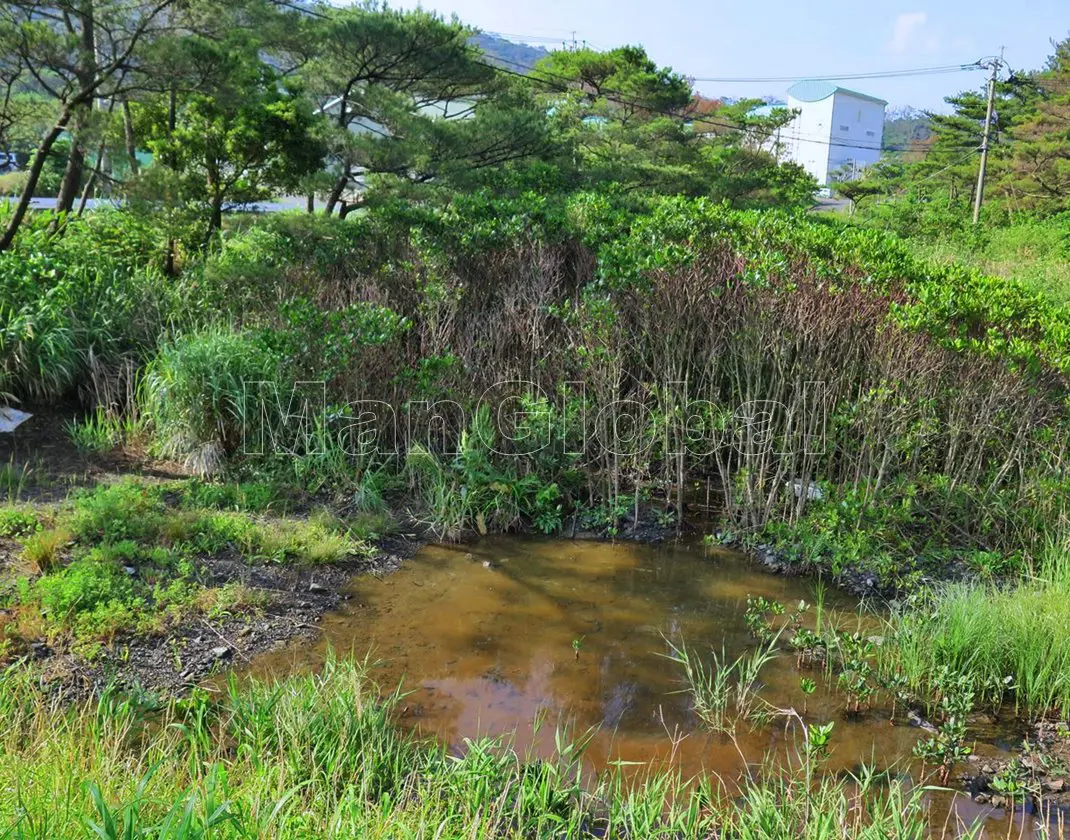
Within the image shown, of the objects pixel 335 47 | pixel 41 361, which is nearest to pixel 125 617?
pixel 41 361

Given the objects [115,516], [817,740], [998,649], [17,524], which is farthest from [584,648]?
[17,524]

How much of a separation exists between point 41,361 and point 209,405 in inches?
57.2

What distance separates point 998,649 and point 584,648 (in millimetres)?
1902

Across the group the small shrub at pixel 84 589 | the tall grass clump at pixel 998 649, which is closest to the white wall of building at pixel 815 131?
the tall grass clump at pixel 998 649

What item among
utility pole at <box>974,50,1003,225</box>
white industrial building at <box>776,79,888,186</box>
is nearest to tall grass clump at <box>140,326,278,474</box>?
utility pole at <box>974,50,1003,225</box>

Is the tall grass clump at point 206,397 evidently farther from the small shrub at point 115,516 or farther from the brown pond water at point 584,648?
the brown pond water at point 584,648

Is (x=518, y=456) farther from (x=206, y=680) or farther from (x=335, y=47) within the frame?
(x=335, y=47)

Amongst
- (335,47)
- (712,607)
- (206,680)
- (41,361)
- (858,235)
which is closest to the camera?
(206,680)

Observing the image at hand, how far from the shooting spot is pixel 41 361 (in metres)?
6.32

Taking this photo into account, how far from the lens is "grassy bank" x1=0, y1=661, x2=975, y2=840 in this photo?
2268mm

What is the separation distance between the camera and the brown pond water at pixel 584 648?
3590 mm

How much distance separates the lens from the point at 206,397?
19.5 ft

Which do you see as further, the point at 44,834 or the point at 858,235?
the point at 858,235

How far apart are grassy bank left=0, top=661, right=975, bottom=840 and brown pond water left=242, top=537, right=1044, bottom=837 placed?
22 cm
